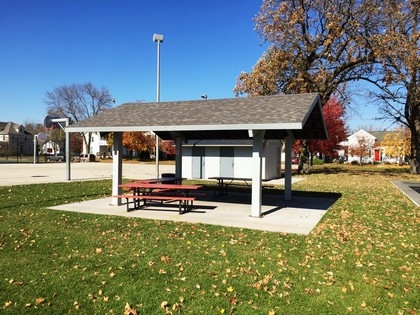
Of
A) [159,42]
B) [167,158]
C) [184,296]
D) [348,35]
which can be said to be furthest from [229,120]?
[167,158]

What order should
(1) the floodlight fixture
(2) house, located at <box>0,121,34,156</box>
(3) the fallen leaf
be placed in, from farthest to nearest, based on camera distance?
(2) house, located at <box>0,121,34,156</box>
(1) the floodlight fixture
(3) the fallen leaf

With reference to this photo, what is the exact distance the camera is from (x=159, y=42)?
22922 millimetres

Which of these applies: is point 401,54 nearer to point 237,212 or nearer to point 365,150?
point 237,212

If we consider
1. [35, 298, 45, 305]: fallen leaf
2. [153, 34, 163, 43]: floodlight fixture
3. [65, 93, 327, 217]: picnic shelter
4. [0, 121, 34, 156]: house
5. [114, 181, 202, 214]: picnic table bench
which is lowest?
[35, 298, 45, 305]: fallen leaf

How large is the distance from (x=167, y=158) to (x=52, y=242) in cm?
5733

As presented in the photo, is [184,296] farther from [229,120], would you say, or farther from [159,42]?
[159,42]

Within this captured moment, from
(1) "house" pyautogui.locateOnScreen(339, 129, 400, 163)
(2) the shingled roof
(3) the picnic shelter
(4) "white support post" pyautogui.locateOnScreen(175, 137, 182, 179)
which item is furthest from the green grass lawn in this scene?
(1) "house" pyautogui.locateOnScreen(339, 129, 400, 163)

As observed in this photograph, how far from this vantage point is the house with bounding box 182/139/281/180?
88.8 ft

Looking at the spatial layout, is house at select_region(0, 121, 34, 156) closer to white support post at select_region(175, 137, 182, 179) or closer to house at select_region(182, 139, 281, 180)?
house at select_region(182, 139, 281, 180)

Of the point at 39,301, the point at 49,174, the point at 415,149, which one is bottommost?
the point at 39,301

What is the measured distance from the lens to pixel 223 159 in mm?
27734

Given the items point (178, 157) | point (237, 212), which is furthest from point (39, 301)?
point (178, 157)

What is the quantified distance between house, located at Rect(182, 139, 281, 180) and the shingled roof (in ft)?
44.0

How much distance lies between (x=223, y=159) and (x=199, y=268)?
Answer: 2239 cm
